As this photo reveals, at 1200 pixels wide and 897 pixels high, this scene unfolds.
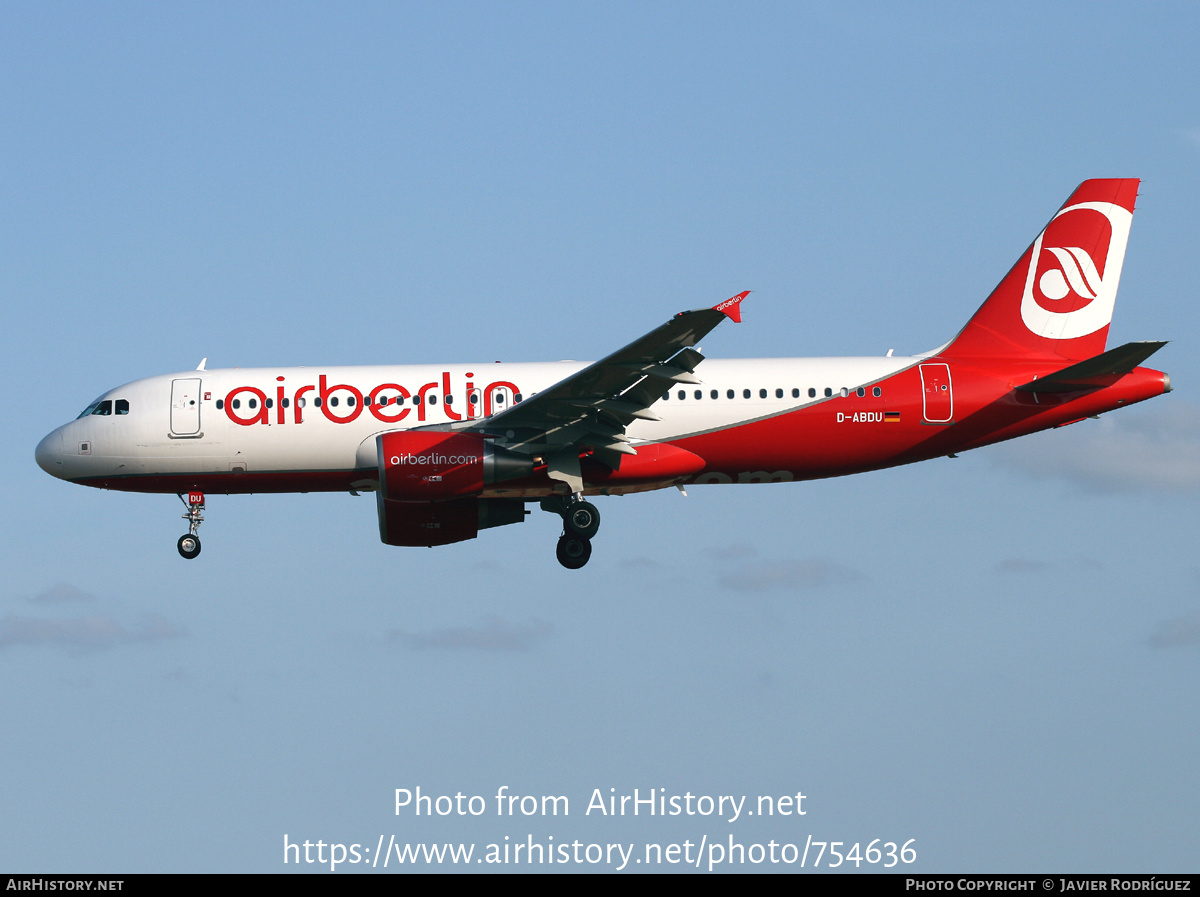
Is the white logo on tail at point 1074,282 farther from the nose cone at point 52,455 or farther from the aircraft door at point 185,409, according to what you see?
the nose cone at point 52,455

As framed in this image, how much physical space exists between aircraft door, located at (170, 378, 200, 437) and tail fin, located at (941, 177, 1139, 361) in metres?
16.1

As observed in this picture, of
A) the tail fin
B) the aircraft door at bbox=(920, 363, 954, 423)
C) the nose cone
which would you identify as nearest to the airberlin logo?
the nose cone

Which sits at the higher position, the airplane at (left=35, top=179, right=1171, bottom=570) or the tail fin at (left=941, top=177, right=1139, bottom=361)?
the tail fin at (left=941, top=177, right=1139, bottom=361)

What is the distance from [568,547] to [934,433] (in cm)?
804

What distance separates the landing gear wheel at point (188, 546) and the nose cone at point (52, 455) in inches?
126

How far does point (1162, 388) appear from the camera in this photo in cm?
3027

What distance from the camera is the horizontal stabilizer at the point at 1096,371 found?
1119 inches

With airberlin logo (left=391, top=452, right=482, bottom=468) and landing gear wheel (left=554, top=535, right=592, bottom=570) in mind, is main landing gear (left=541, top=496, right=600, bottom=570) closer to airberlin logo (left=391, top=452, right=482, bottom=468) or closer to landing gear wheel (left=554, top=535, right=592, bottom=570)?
landing gear wheel (left=554, top=535, right=592, bottom=570)

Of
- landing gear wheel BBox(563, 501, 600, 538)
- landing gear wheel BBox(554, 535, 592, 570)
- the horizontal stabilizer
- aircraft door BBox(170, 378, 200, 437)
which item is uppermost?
the horizontal stabilizer

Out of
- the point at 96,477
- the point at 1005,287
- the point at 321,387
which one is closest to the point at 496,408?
the point at 321,387

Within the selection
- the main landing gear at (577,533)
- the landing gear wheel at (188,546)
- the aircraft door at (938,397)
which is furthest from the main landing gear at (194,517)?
the aircraft door at (938,397)

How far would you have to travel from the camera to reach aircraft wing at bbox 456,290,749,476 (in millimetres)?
26859

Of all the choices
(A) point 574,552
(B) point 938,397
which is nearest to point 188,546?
(A) point 574,552

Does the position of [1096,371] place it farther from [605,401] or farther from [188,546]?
[188,546]
